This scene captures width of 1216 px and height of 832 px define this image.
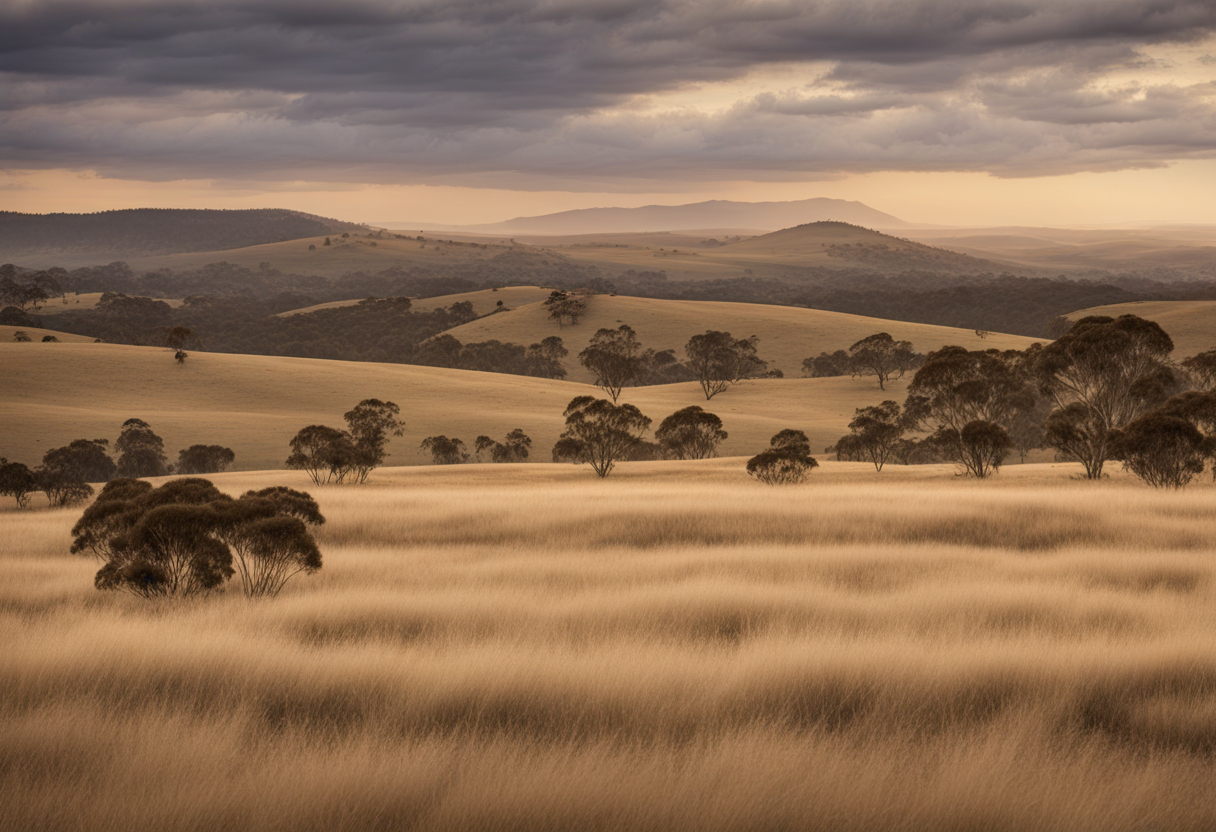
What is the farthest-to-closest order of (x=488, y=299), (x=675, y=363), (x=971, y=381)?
(x=488, y=299) < (x=675, y=363) < (x=971, y=381)

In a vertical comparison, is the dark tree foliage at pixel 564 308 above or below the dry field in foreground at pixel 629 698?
above

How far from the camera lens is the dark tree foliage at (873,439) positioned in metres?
56.6

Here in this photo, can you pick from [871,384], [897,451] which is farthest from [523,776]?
[871,384]

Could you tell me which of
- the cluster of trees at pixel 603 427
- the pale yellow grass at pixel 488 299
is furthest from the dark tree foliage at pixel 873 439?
the pale yellow grass at pixel 488 299

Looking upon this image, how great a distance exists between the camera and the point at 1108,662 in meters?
8.40

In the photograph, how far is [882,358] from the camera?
11556 centimetres

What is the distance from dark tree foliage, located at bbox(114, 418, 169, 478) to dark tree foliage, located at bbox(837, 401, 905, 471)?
48.5 meters

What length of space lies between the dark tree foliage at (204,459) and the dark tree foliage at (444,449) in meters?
14.1

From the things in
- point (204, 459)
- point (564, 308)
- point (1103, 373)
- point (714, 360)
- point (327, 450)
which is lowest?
point (204, 459)

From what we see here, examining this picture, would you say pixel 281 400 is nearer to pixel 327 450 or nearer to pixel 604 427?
pixel 327 450

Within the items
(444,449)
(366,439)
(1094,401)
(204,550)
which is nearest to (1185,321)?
(444,449)

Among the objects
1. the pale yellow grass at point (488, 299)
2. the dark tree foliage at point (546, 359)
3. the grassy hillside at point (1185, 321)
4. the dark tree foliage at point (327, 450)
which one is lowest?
the dark tree foliage at point (327, 450)

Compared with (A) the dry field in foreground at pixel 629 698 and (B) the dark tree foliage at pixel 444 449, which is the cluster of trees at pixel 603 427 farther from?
(A) the dry field in foreground at pixel 629 698

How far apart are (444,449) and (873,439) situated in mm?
31673
